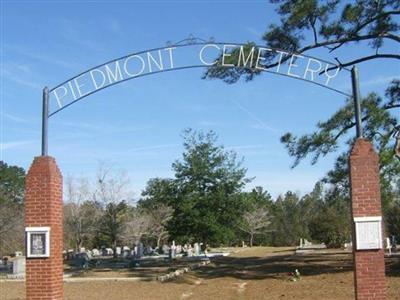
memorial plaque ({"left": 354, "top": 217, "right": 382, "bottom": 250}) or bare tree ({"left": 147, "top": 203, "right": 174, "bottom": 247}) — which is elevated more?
bare tree ({"left": 147, "top": 203, "right": 174, "bottom": 247})

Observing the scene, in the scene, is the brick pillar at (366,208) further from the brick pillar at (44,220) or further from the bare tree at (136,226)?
the bare tree at (136,226)

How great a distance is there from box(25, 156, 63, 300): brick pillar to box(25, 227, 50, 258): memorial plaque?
0.09 meters

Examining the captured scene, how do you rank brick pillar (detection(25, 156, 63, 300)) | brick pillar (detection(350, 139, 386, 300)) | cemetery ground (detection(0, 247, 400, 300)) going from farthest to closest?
cemetery ground (detection(0, 247, 400, 300)) < brick pillar (detection(25, 156, 63, 300)) < brick pillar (detection(350, 139, 386, 300))

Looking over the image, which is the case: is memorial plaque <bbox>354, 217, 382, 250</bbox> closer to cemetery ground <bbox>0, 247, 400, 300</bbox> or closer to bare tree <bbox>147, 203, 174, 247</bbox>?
cemetery ground <bbox>0, 247, 400, 300</bbox>

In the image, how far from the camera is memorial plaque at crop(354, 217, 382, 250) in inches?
454

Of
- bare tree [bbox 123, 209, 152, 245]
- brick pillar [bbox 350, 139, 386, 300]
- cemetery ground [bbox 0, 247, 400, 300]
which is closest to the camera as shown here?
brick pillar [bbox 350, 139, 386, 300]

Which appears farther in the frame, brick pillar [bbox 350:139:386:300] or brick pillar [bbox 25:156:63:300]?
brick pillar [bbox 25:156:63:300]

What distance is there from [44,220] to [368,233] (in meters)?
6.09

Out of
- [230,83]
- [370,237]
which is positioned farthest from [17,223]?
[370,237]

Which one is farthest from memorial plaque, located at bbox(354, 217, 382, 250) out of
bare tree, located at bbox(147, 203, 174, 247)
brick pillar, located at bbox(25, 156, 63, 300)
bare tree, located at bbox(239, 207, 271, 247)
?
bare tree, located at bbox(239, 207, 271, 247)

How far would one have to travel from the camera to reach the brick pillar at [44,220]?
11.9 metres

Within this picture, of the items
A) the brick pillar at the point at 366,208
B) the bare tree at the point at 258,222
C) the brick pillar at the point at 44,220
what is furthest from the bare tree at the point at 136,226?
the brick pillar at the point at 366,208

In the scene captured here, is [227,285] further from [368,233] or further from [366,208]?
[366,208]

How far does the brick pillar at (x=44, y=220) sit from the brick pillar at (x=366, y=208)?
5638 mm
